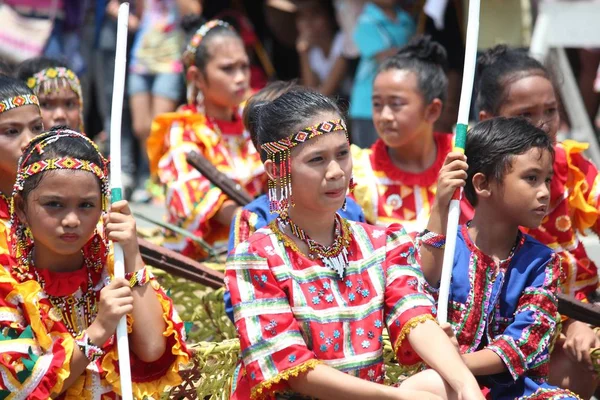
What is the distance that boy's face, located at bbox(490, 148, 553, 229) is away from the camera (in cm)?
340

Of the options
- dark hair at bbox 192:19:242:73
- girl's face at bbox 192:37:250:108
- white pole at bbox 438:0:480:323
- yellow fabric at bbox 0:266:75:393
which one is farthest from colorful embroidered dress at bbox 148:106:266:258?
white pole at bbox 438:0:480:323

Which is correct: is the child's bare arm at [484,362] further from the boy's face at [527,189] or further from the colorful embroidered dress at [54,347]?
the colorful embroidered dress at [54,347]

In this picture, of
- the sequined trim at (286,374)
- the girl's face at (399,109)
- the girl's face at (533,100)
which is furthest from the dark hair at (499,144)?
the sequined trim at (286,374)

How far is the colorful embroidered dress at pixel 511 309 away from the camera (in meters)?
3.28

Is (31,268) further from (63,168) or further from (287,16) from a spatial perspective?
(287,16)

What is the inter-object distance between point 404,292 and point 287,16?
476cm

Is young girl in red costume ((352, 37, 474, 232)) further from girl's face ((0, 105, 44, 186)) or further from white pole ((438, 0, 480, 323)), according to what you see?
girl's face ((0, 105, 44, 186))

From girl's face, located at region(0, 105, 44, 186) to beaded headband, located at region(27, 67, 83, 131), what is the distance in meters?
1.07

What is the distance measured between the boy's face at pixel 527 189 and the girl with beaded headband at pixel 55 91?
2.03 m

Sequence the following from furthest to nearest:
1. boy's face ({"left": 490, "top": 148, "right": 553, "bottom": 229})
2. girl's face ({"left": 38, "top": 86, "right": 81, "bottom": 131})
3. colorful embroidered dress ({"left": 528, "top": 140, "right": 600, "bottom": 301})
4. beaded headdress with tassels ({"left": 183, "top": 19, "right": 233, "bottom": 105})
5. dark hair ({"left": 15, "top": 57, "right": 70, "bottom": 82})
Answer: beaded headdress with tassels ({"left": 183, "top": 19, "right": 233, "bottom": 105}) < dark hair ({"left": 15, "top": 57, "right": 70, "bottom": 82}) < girl's face ({"left": 38, "top": 86, "right": 81, "bottom": 131}) < colorful embroidered dress ({"left": 528, "top": 140, "right": 600, "bottom": 301}) < boy's face ({"left": 490, "top": 148, "right": 553, "bottom": 229})

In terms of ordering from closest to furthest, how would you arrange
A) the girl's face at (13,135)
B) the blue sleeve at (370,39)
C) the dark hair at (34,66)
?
the girl's face at (13,135)
the dark hair at (34,66)
the blue sleeve at (370,39)

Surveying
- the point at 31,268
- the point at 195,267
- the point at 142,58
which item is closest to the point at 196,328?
the point at 195,267

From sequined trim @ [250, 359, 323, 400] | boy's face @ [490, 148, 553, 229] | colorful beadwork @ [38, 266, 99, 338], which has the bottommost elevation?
sequined trim @ [250, 359, 323, 400]

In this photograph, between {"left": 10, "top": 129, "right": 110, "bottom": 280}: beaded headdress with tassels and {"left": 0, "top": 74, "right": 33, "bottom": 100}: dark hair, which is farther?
{"left": 0, "top": 74, "right": 33, "bottom": 100}: dark hair
